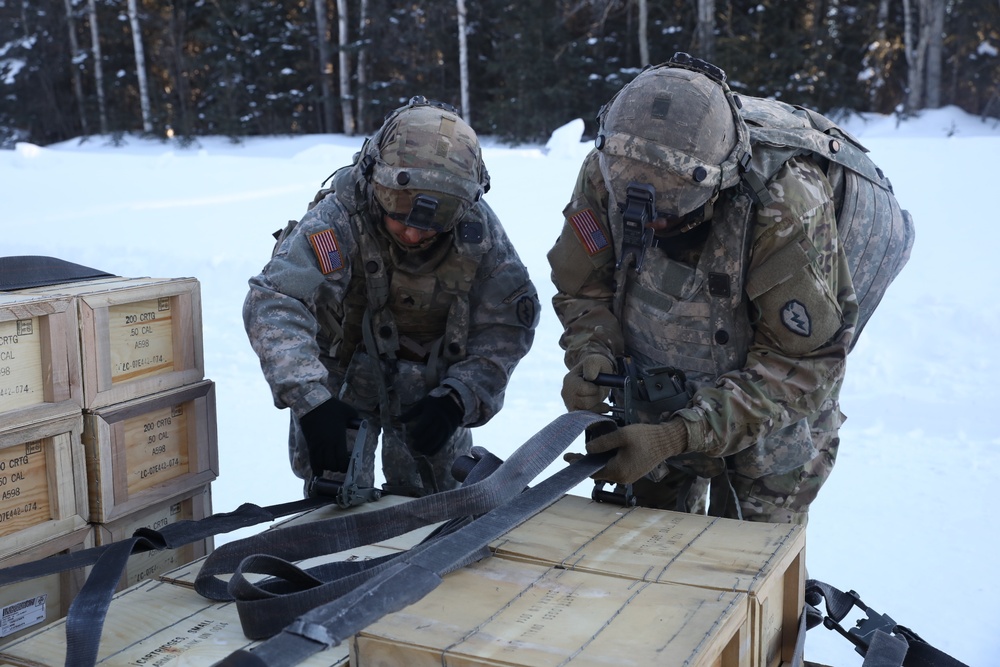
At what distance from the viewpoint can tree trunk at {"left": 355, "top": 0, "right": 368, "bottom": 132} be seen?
1831 centimetres

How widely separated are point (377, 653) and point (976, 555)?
9.97 ft

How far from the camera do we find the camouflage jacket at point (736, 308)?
7.52 feet

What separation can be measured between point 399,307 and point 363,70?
16.9m

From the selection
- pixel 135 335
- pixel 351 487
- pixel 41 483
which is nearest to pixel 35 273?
pixel 135 335

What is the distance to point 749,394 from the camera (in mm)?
2316

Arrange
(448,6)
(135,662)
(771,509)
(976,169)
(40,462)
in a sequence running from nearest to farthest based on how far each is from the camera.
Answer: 1. (135,662)
2. (40,462)
3. (771,509)
4. (976,169)
5. (448,6)

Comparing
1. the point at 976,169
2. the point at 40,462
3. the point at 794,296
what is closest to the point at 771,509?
the point at 794,296

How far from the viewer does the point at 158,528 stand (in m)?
2.37

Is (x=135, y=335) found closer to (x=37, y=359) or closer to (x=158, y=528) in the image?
(x=37, y=359)

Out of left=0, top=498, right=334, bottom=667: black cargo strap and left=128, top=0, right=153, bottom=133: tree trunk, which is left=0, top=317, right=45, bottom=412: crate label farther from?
left=128, top=0, right=153, bottom=133: tree trunk

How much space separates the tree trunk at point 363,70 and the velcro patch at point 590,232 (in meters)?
16.4

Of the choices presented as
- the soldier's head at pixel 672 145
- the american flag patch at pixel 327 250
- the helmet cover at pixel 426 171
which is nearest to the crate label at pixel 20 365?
the american flag patch at pixel 327 250

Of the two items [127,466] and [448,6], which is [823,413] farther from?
[448,6]

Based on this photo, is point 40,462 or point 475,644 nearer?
point 475,644
